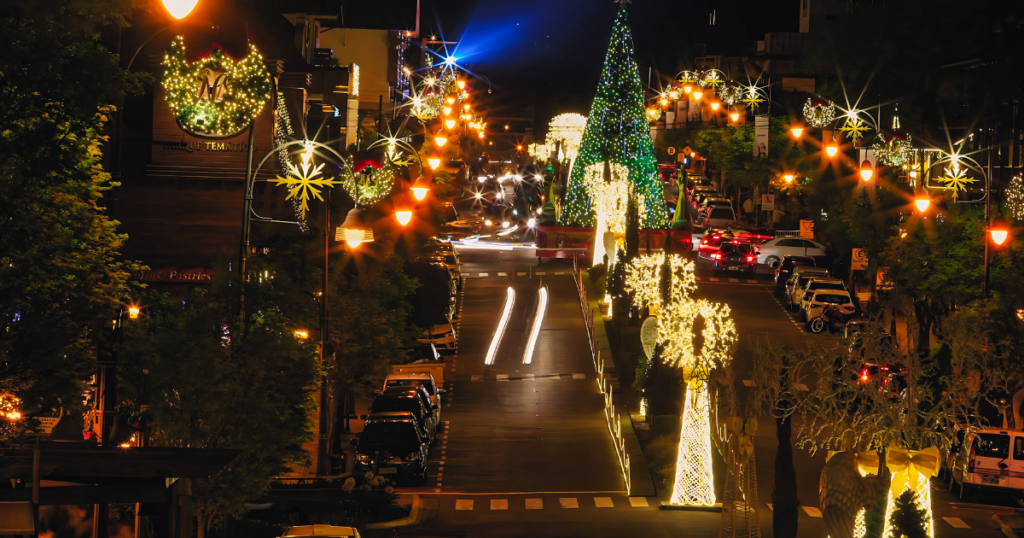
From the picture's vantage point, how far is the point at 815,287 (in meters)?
48.0

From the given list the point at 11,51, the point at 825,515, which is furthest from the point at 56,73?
the point at 825,515

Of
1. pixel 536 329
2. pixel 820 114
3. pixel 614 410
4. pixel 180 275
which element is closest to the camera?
pixel 180 275

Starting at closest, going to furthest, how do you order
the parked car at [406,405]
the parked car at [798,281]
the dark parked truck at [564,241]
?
1. the parked car at [406,405]
2. the parked car at [798,281]
3. the dark parked truck at [564,241]

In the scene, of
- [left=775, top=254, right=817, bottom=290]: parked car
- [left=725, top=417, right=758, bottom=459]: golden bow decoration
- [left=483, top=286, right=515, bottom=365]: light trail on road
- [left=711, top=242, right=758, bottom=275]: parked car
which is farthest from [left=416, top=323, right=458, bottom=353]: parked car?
[left=725, top=417, right=758, bottom=459]: golden bow decoration

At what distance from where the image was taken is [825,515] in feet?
61.2

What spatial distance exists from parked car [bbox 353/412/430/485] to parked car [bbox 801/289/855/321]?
21.6 metres

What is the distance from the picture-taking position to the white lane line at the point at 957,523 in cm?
2478

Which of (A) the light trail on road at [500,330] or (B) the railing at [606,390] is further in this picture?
(A) the light trail on road at [500,330]

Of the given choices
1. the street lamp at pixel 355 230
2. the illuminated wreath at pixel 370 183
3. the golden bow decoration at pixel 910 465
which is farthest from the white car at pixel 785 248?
the golden bow decoration at pixel 910 465

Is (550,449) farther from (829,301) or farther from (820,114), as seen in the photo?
(820,114)

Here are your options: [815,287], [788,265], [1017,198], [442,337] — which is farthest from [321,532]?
[788,265]

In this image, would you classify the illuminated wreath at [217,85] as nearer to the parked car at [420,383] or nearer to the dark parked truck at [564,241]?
the parked car at [420,383]

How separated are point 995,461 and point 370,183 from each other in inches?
746

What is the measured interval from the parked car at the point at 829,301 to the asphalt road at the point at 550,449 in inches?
35.3
